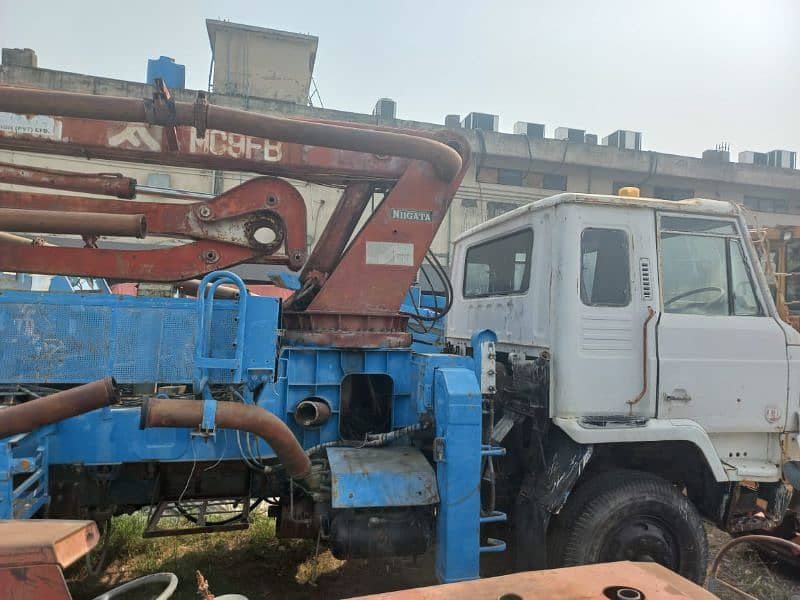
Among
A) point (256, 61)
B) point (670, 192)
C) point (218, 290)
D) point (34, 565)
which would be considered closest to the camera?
point (34, 565)

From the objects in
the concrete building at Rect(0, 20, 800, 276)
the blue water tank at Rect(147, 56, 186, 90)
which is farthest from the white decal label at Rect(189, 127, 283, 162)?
the concrete building at Rect(0, 20, 800, 276)

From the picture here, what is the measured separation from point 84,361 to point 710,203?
13.9 ft

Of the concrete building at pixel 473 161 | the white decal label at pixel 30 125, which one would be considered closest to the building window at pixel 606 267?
the white decal label at pixel 30 125

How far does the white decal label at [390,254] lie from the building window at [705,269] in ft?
5.71

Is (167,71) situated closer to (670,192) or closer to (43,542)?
(43,542)

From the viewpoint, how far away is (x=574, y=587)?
191 centimetres

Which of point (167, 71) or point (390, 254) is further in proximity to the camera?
point (167, 71)

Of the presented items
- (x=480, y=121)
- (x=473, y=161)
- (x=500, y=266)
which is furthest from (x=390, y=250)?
(x=480, y=121)

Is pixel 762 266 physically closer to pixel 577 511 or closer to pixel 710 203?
pixel 710 203

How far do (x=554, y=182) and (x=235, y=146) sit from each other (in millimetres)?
20335

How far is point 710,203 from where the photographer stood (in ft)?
12.5

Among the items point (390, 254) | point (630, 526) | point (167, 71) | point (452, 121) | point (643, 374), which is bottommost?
point (630, 526)

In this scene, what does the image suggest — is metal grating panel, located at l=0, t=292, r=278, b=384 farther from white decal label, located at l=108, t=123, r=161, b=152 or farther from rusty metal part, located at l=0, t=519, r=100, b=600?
rusty metal part, located at l=0, t=519, r=100, b=600

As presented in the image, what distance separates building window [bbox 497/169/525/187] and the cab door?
1803cm
